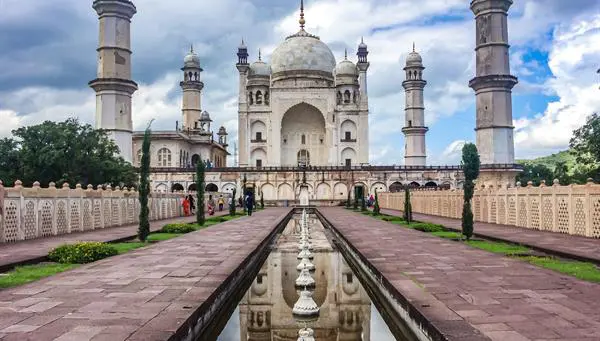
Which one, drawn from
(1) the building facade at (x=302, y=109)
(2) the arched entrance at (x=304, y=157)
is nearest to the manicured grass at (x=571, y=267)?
(1) the building facade at (x=302, y=109)

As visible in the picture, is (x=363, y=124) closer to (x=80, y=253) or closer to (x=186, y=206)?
(x=186, y=206)

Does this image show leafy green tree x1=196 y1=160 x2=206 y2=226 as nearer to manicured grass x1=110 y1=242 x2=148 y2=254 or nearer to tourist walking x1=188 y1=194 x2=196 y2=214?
manicured grass x1=110 y1=242 x2=148 y2=254

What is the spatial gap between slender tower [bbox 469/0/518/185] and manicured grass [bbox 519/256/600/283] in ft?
108

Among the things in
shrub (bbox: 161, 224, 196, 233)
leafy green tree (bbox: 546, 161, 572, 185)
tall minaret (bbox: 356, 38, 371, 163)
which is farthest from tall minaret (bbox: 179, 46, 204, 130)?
shrub (bbox: 161, 224, 196, 233)

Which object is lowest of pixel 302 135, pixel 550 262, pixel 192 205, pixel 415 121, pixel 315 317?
pixel 315 317

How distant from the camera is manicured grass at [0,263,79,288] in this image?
620cm

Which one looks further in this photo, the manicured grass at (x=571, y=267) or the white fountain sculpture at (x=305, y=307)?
the manicured grass at (x=571, y=267)

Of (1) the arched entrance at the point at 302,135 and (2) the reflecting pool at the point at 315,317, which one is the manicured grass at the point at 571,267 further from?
(1) the arched entrance at the point at 302,135

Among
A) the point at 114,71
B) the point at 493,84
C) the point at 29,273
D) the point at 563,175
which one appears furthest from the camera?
the point at 493,84

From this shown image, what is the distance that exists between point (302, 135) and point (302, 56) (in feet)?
23.8

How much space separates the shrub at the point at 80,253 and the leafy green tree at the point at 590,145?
861 inches

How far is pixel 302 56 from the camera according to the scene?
51.8 meters

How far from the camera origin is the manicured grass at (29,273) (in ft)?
20.4

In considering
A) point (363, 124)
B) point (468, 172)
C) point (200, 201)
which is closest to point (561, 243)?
point (468, 172)
